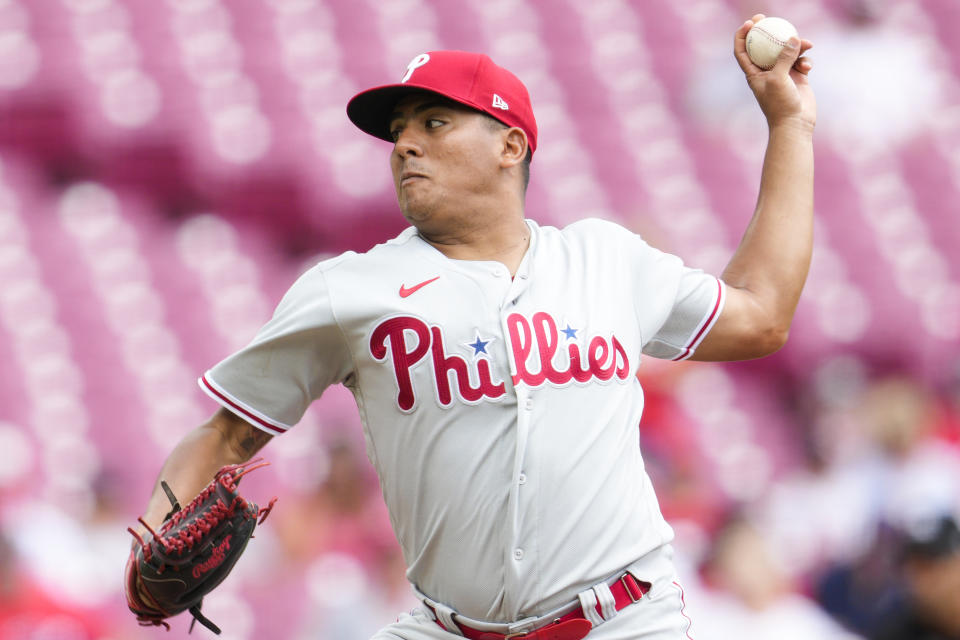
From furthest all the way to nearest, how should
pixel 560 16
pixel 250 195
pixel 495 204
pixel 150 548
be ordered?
pixel 560 16 < pixel 250 195 < pixel 495 204 < pixel 150 548

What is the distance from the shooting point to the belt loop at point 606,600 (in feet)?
6.46

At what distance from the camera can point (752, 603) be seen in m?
4.97

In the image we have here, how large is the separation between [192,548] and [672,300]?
98cm

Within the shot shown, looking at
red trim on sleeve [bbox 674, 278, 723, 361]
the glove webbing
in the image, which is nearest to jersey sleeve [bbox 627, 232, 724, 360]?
red trim on sleeve [bbox 674, 278, 723, 361]

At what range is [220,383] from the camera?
210 cm

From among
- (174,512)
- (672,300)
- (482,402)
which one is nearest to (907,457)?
(672,300)

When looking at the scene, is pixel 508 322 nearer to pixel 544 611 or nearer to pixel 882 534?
pixel 544 611

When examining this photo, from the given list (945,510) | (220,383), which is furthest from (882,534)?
(220,383)

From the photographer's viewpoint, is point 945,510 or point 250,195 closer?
point 945,510

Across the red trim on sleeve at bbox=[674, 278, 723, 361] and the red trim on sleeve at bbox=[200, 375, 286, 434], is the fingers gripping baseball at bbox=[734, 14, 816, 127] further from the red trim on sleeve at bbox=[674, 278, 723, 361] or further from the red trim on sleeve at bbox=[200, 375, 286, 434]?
the red trim on sleeve at bbox=[200, 375, 286, 434]

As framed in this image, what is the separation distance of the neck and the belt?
0.61 metres

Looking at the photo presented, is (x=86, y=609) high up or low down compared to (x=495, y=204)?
down

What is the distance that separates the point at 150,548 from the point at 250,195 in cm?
461

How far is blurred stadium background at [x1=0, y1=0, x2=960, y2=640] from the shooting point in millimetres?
5117
